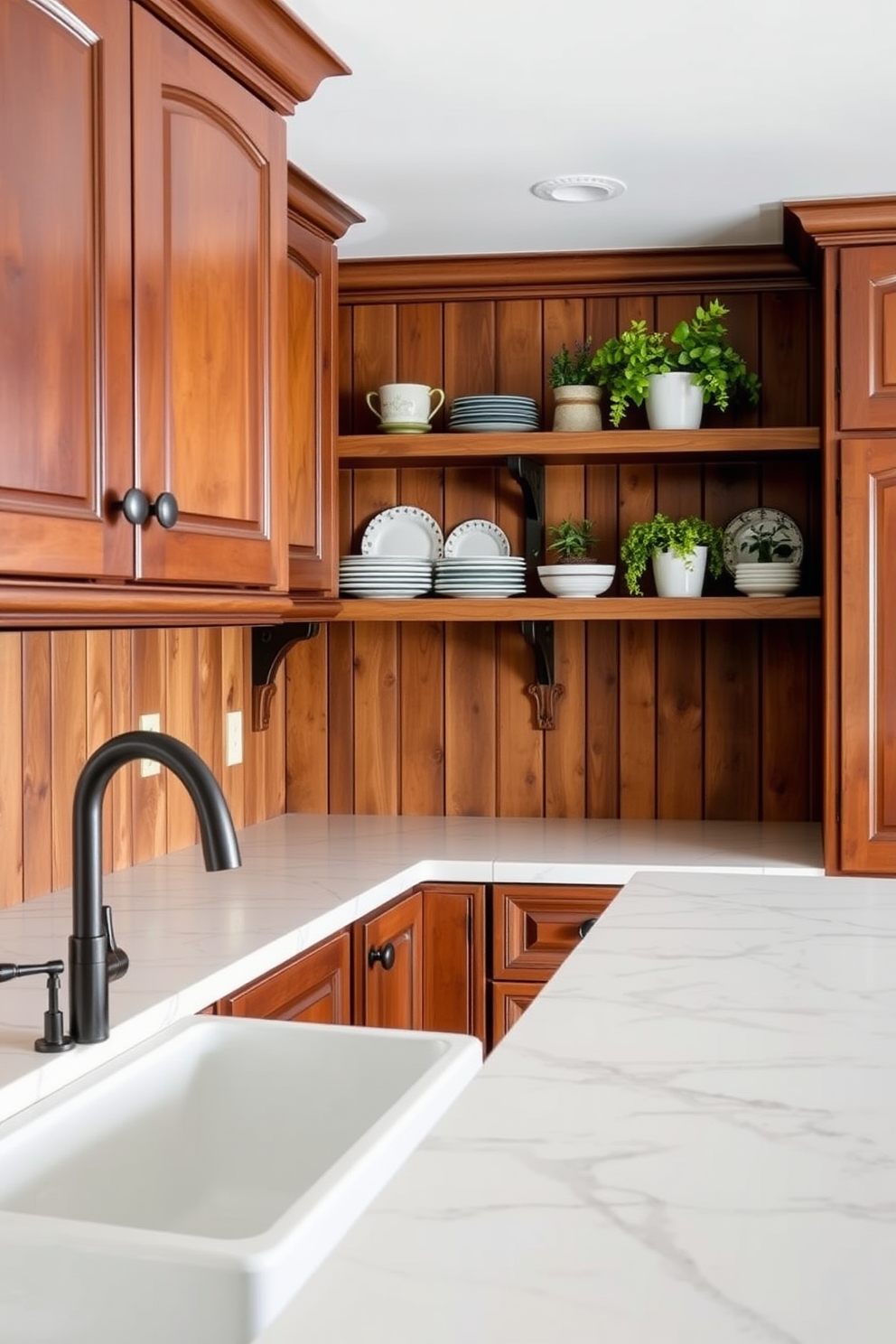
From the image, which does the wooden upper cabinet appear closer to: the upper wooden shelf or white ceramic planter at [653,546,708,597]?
the upper wooden shelf

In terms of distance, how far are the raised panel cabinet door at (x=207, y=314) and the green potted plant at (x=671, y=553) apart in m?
1.11

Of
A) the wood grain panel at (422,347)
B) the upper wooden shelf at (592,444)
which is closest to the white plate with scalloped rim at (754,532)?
the upper wooden shelf at (592,444)

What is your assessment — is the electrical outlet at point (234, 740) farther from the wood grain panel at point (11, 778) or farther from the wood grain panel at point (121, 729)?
the wood grain panel at point (11, 778)

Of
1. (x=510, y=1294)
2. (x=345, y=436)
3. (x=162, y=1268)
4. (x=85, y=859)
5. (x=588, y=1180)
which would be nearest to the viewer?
(x=510, y=1294)

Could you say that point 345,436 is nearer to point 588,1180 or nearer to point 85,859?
point 85,859

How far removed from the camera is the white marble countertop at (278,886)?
166 centimetres

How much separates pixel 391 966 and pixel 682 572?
1.08 meters

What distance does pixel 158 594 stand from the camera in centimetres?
187

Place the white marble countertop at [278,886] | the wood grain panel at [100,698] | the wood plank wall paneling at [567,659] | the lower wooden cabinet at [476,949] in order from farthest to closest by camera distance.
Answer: the wood plank wall paneling at [567,659], the lower wooden cabinet at [476,949], the wood grain panel at [100,698], the white marble countertop at [278,886]

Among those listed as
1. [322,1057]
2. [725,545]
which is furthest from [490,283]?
[322,1057]

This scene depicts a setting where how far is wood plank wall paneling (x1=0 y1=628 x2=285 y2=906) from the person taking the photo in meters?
2.23

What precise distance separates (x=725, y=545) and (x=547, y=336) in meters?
0.65

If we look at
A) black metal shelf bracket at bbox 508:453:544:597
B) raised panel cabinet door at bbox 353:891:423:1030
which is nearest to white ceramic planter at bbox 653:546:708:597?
black metal shelf bracket at bbox 508:453:544:597

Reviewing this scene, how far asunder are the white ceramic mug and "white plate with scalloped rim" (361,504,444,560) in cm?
28
